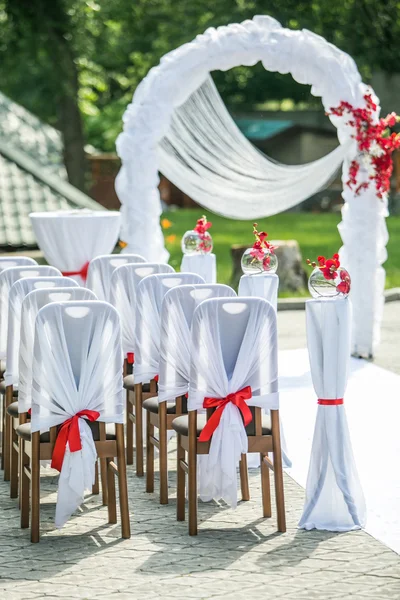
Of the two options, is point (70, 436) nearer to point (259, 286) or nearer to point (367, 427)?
point (259, 286)

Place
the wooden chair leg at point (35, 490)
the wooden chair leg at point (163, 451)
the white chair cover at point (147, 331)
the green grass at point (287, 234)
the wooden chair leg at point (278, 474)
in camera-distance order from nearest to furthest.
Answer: the wooden chair leg at point (35, 490) → the wooden chair leg at point (278, 474) → the wooden chair leg at point (163, 451) → the white chair cover at point (147, 331) → the green grass at point (287, 234)

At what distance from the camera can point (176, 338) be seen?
19.7 ft

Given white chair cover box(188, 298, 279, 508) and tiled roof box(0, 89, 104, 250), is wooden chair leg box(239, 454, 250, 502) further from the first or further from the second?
tiled roof box(0, 89, 104, 250)

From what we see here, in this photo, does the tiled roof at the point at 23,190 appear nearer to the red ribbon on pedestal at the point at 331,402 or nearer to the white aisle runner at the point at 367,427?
the white aisle runner at the point at 367,427

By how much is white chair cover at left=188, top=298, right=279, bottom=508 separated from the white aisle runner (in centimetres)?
80

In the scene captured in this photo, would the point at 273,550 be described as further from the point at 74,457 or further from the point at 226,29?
the point at 226,29

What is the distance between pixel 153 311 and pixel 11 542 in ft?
5.59

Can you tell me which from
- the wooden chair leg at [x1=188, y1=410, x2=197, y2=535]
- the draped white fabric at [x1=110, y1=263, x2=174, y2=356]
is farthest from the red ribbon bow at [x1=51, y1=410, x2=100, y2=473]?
the draped white fabric at [x1=110, y1=263, x2=174, y2=356]

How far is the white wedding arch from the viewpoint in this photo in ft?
32.3

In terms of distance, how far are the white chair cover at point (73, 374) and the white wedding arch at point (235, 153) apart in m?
4.89

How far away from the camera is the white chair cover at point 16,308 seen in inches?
246

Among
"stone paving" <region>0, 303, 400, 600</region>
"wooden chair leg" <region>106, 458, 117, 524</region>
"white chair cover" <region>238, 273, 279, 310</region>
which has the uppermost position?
"white chair cover" <region>238, 273, 279, 310</region>

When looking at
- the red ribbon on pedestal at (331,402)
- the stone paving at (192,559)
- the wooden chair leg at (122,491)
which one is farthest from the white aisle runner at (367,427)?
the wooden chair leg at (122,491)

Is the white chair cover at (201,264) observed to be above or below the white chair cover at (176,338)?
above
